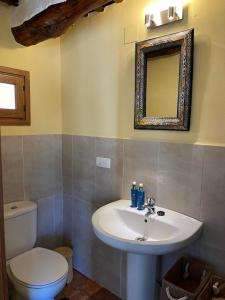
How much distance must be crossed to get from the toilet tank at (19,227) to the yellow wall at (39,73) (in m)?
0.64

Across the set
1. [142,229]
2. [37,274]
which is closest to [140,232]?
[142,229]

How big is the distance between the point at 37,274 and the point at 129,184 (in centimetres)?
92

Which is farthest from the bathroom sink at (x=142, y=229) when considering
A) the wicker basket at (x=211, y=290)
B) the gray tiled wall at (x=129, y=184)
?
the wicker basket at (x=211, y=290)

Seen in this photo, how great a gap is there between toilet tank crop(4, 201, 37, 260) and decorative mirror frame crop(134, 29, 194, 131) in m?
1.17

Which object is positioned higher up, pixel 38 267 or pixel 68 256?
pixel 38 267

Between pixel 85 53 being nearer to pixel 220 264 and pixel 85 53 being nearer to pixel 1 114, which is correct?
pixel 1 114

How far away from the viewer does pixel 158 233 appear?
1.47 m

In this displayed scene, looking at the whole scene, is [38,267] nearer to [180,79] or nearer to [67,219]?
[67,219]

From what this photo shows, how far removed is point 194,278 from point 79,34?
214 centimetres

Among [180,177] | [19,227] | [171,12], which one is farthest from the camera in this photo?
[19,227]

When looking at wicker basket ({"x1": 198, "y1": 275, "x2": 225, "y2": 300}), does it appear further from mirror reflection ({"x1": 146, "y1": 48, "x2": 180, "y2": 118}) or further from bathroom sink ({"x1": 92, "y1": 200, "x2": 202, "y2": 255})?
mirror reflection ({"x1": 146, "y1": 48, "x2": 180, "y2": 118})

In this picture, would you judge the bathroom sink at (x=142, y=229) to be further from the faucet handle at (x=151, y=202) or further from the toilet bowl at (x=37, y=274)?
the toilet bowl at (x=37, y=274)

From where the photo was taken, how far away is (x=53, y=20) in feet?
4.96

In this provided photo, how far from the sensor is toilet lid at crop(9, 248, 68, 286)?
1.54 meters
